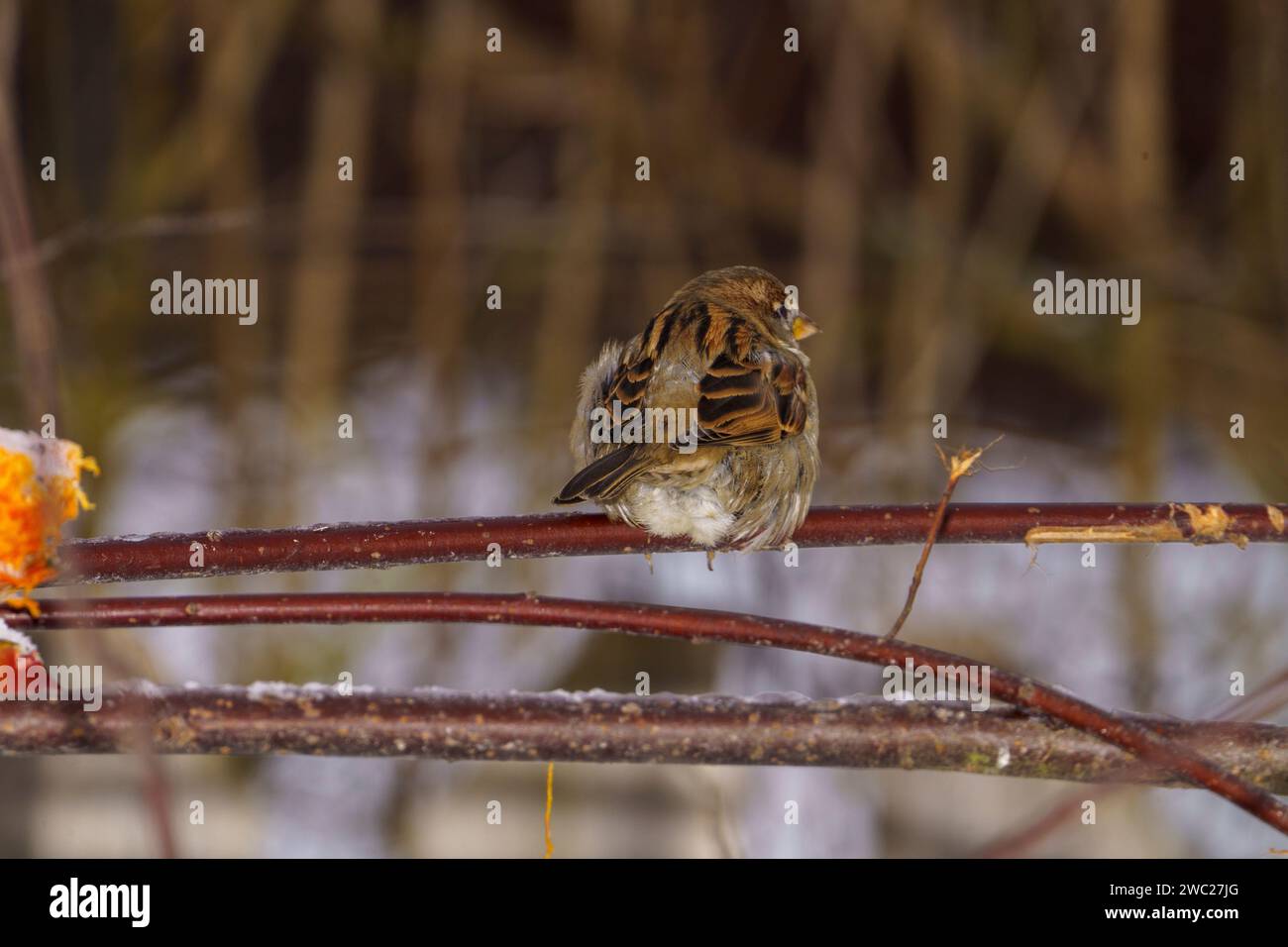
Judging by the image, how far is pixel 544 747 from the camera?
117 centimetres

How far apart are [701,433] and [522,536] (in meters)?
0.54

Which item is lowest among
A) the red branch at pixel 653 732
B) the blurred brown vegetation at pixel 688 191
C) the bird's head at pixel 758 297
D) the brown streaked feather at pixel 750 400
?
the red branch at pixel 653 732

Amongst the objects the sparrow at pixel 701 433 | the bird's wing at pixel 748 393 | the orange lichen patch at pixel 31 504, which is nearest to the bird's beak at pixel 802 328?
the sparrow at pixel 701 433

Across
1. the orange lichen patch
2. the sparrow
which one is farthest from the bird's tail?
the orange lichen patch

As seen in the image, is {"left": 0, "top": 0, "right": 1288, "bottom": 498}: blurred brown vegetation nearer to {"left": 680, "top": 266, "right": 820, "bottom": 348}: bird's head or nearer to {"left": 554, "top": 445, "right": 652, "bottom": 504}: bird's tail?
{"left": 680, "top": 266, "right": 820, "bottom": 348}: bird's head

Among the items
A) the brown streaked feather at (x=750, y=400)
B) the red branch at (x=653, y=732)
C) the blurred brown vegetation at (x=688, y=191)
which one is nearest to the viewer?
the red branch at (x=653, y=732)

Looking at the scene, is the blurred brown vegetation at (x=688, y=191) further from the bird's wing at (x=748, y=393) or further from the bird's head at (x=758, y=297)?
the bird's wing at (x=748, y=393)

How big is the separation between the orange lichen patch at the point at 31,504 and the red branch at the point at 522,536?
0.21ft

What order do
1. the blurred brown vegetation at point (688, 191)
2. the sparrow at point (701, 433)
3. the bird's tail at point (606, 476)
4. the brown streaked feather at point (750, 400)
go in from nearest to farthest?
1. the bird's tail at point (606, 476)
2. the sparrow at point (701, 433)
3. the brown streaked feather at point (750, 400)
4. the blurred brown vegetation at point (688, 191)

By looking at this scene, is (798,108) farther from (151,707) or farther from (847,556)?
(151,707)

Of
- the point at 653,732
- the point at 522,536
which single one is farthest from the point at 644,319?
the point at 653,732

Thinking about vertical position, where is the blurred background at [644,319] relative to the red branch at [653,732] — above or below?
above

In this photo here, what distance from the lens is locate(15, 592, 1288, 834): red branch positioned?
1.02 meters

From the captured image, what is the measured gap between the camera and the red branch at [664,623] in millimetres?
1016
